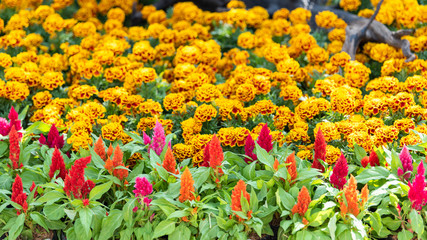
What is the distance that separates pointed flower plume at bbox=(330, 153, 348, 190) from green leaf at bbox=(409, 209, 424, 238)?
41 cm

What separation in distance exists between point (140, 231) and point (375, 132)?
1.78 m

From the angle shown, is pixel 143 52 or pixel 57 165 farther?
pixel 143 52

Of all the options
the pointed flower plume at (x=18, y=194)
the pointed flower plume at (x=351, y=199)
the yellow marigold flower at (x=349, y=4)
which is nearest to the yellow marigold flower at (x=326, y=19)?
the yellow marigold flower at (x=349, y=4)

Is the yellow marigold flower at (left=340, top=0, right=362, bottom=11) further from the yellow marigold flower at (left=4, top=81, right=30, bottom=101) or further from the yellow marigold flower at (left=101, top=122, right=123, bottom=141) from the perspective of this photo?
the yellow marigold flower at (left=4, top=81, right=30, bottom=101)

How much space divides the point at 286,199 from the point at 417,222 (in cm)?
70

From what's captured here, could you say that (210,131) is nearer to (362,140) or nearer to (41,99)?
(362,140)

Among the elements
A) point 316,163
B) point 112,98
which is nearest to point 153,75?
point 112,98

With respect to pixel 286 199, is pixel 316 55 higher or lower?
lower

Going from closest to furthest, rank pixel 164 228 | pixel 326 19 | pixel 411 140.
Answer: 1. pixel 164 228
2. pixel 411 140
3. pixel 326 19

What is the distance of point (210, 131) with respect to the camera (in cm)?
412

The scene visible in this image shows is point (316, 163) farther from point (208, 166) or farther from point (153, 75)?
point (153, 75)

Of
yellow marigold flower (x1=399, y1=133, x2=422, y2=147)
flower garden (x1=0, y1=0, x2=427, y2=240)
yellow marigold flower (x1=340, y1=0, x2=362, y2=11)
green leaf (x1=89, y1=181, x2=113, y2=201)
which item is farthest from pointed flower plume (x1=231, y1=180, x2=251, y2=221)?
yellow marigold flower (x1=340, y1=0, x2=362, y2=11)

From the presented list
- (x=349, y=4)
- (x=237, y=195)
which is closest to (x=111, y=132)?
(x=237, y=195)

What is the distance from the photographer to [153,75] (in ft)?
14.8
